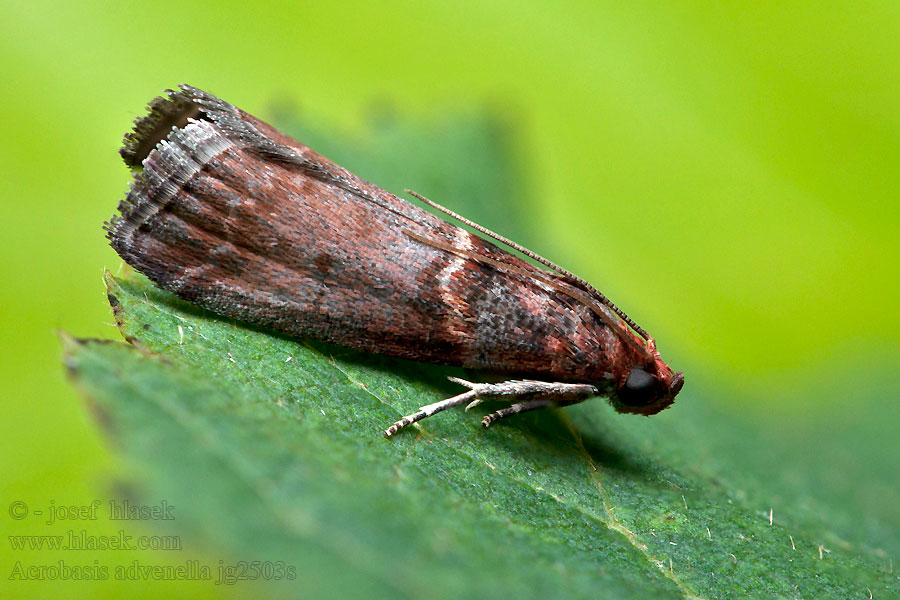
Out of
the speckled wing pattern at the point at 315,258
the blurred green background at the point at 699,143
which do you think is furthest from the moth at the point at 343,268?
the blurred green background at the point at 699,143

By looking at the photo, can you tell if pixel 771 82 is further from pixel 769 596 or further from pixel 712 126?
pixel 769 596

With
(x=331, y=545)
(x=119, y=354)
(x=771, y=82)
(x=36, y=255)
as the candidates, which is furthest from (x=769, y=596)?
(x=771, y=82)

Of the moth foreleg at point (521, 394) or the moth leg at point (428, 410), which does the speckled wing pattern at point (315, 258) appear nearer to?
the moth foreleg at point (521, 394)

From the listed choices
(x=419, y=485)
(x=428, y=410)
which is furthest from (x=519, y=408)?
(x=419, y=485)

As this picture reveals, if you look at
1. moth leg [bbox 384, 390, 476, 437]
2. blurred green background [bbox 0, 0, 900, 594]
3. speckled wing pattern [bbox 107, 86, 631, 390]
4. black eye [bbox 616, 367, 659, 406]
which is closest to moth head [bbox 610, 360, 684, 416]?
black eye [bbox 616, 367, 659, 406]

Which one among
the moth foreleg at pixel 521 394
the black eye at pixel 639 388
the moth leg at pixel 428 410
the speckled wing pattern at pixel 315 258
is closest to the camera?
the moth leg at pixel 428 410

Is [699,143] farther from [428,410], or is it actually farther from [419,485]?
[419,485]
